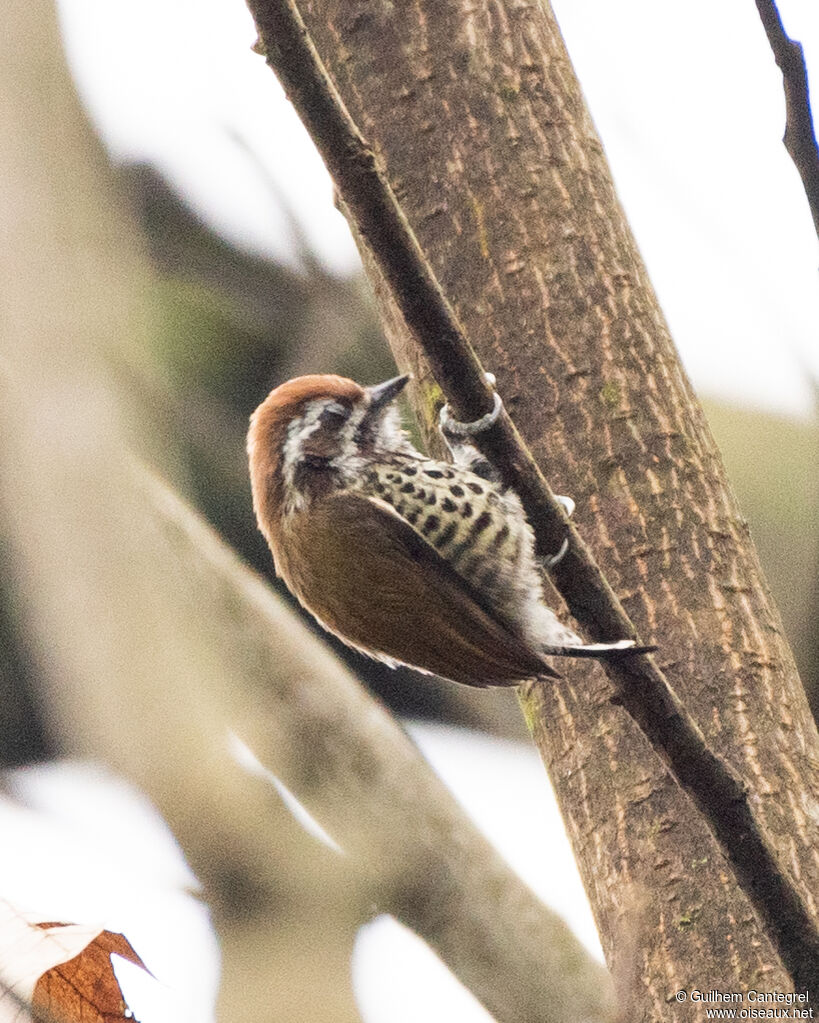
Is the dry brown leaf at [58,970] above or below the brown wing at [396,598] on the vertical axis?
above

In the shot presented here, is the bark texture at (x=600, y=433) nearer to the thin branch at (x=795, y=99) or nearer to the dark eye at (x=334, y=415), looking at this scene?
the dark eye at (x=334, y=415)

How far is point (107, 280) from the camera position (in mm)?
4352

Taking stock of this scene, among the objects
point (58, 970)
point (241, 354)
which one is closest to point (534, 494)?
point (58, 970)

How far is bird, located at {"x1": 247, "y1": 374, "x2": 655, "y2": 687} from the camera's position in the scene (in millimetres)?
2248

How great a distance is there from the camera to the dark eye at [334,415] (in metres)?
2.62

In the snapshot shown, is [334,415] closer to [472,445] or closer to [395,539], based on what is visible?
[395,539]

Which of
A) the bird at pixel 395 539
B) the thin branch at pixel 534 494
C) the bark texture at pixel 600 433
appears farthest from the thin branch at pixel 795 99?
the bark texture at pixel 600 433

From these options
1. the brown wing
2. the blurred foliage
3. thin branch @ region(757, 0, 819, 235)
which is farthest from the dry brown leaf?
the blurred foliage

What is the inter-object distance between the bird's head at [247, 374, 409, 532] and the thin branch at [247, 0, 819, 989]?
900 mm

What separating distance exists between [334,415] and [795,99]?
146 cm

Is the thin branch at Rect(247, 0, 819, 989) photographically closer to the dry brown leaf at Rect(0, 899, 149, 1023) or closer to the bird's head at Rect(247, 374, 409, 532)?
the dry brown leaf at Rect(0, 899, 149, 1023)

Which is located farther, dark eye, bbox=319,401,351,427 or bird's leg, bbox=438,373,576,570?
dark eye, bbox=319,401,351,427

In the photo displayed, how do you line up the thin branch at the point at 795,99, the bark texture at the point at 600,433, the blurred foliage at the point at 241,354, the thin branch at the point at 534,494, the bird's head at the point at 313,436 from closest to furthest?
the thin branch at the point at 795,99
the thin branch at the point at 534,494
the bark texture at the point at 600,433
the bird's head at the point at 313,436
the blurred foliage at the point at 241,354

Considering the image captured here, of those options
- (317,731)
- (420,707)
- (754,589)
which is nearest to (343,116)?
(754,589)
